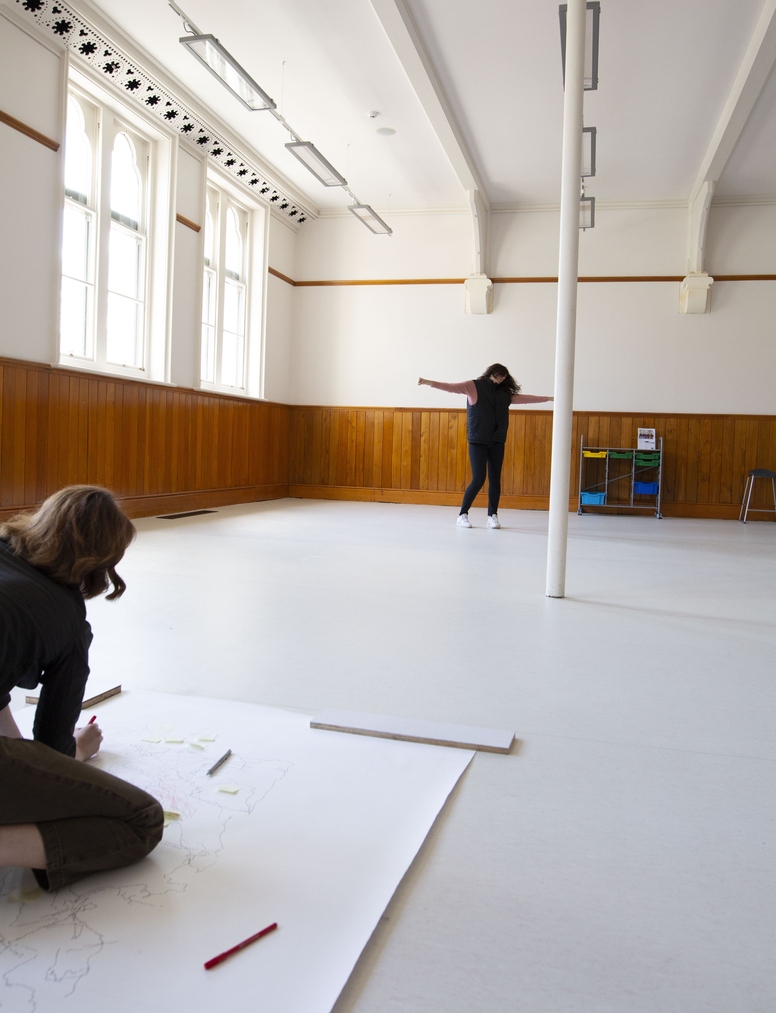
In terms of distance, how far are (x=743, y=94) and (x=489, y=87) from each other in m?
2.02

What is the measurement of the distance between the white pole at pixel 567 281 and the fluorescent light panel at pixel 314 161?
3.17m

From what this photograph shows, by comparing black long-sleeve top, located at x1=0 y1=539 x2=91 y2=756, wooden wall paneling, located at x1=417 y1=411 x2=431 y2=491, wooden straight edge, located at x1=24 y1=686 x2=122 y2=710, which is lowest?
wooden straight edge, located at x1=24 y1=686 x2=122 y2=710

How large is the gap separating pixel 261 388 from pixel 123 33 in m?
4.17

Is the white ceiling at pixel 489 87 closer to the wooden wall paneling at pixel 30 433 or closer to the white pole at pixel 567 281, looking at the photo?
the white pole at pixel 567 281

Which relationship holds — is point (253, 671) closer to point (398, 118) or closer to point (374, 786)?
point (374, 786)

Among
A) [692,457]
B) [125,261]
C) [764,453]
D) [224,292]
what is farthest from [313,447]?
[764,453]

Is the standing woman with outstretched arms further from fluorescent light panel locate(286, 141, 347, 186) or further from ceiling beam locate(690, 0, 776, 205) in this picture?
ceiling beam locate(690, 0, 776, 205)

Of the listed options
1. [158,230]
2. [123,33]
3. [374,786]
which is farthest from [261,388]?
[374,786]

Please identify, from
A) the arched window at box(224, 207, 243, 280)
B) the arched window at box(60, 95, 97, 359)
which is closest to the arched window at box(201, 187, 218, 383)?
the arched window at box(224, 207, 243, 280)

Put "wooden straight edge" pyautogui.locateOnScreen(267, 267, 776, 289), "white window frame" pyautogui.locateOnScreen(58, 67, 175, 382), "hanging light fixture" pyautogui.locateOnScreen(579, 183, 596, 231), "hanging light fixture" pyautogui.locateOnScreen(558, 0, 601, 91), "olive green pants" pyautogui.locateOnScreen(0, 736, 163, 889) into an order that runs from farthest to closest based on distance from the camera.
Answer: "wooden straight edge" pyautogui.locateOnScreen(267, 267, 776, 289) < "hanging light fixture" pyautogui.locateOnScreen(579, 183, 596, 231) < "white window frame" pyautogui.locateOnScreen(58, 67, 175, 382) < "hanging light fixture" pyautogui.locateOnScreen(558, 0, 601, 91) < "olive green pants" pyautogui.locateOnScreen(0, 736, 163, 889)

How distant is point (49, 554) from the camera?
4.35 feet

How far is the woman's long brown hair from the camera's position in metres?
1.33

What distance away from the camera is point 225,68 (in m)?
5.54

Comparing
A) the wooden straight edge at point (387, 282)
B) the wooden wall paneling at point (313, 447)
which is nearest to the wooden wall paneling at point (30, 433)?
the wooden wall paneling at point (313, 447)
